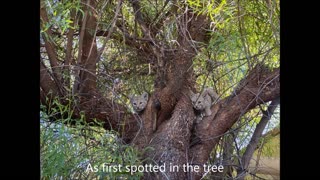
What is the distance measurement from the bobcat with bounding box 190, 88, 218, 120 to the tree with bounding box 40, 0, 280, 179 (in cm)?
2

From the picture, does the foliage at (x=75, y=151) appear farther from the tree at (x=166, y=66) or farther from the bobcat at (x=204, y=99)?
the bobcat at (x=204, y=99)

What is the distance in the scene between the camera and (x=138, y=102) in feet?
3.80

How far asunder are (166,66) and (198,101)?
120 millimetres

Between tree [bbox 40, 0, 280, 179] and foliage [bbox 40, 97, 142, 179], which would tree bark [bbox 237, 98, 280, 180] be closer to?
tree [bbox 40, 0, 280, 179]

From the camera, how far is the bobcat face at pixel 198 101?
3.86ft

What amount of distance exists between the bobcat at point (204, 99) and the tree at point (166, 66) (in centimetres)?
2

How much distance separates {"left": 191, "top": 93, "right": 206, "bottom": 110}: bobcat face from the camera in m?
1.18

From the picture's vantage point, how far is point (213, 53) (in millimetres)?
1136

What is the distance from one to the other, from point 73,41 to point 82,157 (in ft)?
0.98
